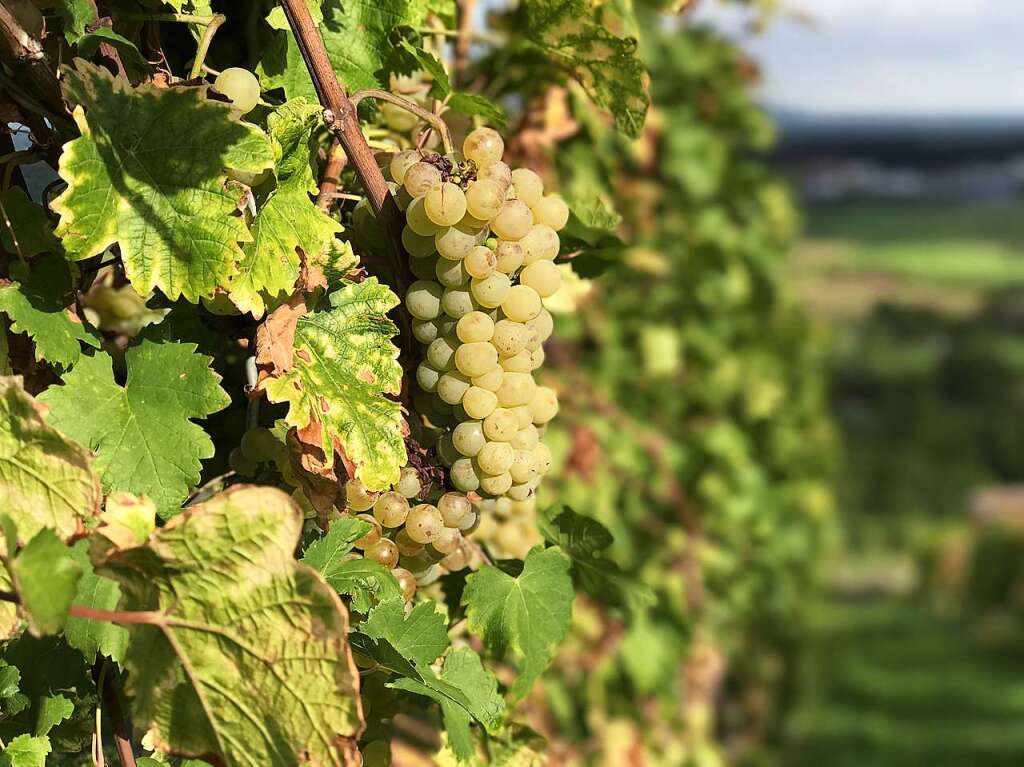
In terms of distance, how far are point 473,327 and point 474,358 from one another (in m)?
0.02

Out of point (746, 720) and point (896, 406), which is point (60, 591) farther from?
point (896, 406)

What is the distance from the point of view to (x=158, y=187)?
27.8 inches

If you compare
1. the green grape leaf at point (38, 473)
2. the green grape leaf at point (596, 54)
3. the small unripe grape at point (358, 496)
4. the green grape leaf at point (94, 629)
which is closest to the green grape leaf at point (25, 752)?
the green grape leaf at point (94, 629)

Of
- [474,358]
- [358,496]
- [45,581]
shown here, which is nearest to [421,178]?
[474,358]

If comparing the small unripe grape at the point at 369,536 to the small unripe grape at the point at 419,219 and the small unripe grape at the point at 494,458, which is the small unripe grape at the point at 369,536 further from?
the small unripe grape at the point at 419,219

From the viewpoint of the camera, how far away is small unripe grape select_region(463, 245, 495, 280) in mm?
779

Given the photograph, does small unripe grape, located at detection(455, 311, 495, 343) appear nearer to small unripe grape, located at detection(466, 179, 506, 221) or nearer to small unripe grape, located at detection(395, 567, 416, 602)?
small unripe grape, located at detection(466, 179, 506, 221)

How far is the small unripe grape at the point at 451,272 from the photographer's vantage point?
2.58ft

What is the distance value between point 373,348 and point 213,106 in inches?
7.6

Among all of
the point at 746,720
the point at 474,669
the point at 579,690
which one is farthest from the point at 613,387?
the point at 474,669

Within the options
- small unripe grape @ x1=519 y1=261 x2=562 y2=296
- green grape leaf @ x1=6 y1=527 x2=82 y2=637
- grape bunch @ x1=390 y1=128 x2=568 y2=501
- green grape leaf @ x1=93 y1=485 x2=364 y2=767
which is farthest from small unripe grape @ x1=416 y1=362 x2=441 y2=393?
green grape leaf @ x1=6 y1=527 x2=82 y2=637

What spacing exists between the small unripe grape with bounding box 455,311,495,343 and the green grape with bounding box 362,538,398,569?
0.56 feet

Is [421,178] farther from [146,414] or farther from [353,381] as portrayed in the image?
[146,414]

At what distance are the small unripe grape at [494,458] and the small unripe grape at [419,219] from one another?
0.56 ft
